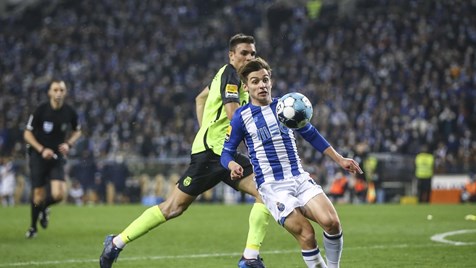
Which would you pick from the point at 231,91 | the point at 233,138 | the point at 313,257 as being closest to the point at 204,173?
the point at 231,91

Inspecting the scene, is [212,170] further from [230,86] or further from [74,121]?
[74,121]

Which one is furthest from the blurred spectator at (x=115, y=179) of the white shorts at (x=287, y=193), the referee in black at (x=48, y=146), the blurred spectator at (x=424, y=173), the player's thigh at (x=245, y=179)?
the white shorts at (x=287, y=193)

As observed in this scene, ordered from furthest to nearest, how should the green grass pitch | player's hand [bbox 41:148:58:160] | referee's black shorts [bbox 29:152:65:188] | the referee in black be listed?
referee's black shorts [bbox 29:152:65:188] → the referee in black → player's hand [bbox 41:148:58:160] → the green grass pitch

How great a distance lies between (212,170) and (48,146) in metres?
5.28

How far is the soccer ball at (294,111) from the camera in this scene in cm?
675

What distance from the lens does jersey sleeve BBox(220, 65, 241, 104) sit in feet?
25.6

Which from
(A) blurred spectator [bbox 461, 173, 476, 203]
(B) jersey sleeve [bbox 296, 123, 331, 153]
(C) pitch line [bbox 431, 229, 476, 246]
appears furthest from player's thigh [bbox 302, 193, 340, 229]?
(A) blurred spectator [bbox 461, 173, 476, 203]

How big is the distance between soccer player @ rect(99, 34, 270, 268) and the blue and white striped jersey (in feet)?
2.08

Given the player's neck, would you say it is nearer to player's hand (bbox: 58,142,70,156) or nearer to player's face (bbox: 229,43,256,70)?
player's hand (bbox: 58,142,70,156)

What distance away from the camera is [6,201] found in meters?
28.7

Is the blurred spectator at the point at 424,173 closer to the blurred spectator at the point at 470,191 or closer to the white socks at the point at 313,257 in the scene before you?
the blurred spectator at the point at 470,191

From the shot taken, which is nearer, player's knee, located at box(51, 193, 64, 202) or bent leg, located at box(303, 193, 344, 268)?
bent leg, located at box(303, 193, 344, 268)

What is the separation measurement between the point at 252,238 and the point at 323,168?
66.8 feet

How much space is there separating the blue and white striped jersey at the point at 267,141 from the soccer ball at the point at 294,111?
21 centimetres
